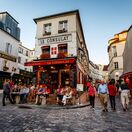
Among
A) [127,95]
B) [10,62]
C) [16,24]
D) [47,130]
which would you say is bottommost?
[47,130]

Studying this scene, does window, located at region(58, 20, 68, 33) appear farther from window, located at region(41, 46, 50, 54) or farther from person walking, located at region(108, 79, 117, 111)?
person walking, located at region(108, 79, 117, 111)

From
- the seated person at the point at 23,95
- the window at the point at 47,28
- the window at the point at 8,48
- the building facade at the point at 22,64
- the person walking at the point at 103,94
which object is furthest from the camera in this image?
the building facade at the point at 22,64

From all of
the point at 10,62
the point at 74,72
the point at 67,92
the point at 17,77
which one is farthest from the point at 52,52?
the point at 17,77

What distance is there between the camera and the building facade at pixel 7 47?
2239cm

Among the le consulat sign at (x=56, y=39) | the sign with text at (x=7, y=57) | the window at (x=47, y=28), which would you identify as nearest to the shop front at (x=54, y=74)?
the le consulat sign at (x=56, y=39)

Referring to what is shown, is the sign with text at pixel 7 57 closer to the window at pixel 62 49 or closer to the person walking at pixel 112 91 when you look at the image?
the window at pixel 62 49

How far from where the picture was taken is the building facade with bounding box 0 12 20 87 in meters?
22.4

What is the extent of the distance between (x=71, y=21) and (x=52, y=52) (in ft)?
13.9

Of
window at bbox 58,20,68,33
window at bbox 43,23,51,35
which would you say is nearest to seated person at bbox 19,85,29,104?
window at bbox 58,20,68,33

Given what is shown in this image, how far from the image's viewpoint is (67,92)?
1090 cm

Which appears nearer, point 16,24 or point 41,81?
point 41,81

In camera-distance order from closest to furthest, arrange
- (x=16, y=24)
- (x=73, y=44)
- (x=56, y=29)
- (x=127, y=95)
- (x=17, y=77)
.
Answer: (x=127, y=95), (x=73, y=44), (x=56, y=29), (x=17, y=77), (x=16, y=24)

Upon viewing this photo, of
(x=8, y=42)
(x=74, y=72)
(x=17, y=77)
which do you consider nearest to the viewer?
(x=74, y=72)

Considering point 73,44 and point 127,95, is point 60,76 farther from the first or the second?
point 127,95
